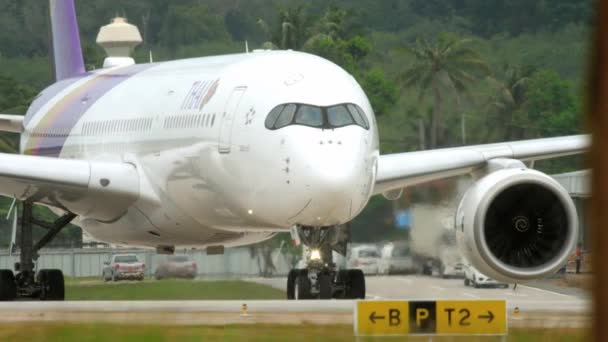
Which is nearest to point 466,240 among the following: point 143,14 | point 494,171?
point 494,171

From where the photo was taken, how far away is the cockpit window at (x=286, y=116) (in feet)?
58.6

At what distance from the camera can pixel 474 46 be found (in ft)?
165

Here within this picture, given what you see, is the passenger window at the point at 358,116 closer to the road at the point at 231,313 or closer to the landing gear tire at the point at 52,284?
the road at the point at 231,313

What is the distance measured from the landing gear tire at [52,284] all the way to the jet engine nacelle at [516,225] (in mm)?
6301

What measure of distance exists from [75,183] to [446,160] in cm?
500

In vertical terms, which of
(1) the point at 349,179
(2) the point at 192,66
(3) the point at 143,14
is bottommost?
(1) the point at 349,179

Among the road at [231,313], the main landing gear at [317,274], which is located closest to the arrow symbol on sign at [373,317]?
the road at [231,313]

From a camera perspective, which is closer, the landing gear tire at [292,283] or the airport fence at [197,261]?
the landing gear tire at [292,283]

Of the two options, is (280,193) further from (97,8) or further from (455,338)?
(97,8)

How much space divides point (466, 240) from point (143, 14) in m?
29.7

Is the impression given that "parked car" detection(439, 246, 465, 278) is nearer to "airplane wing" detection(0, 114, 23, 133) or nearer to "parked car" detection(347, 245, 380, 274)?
"parked car" detection(347, 245, 380, 274)

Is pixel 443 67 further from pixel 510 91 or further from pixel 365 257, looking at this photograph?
pixel 365 257

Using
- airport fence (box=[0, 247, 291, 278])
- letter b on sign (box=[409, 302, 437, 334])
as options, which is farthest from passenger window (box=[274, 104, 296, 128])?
airport fence (box=[0, 247, 291, 278])

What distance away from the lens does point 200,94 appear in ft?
66.3
